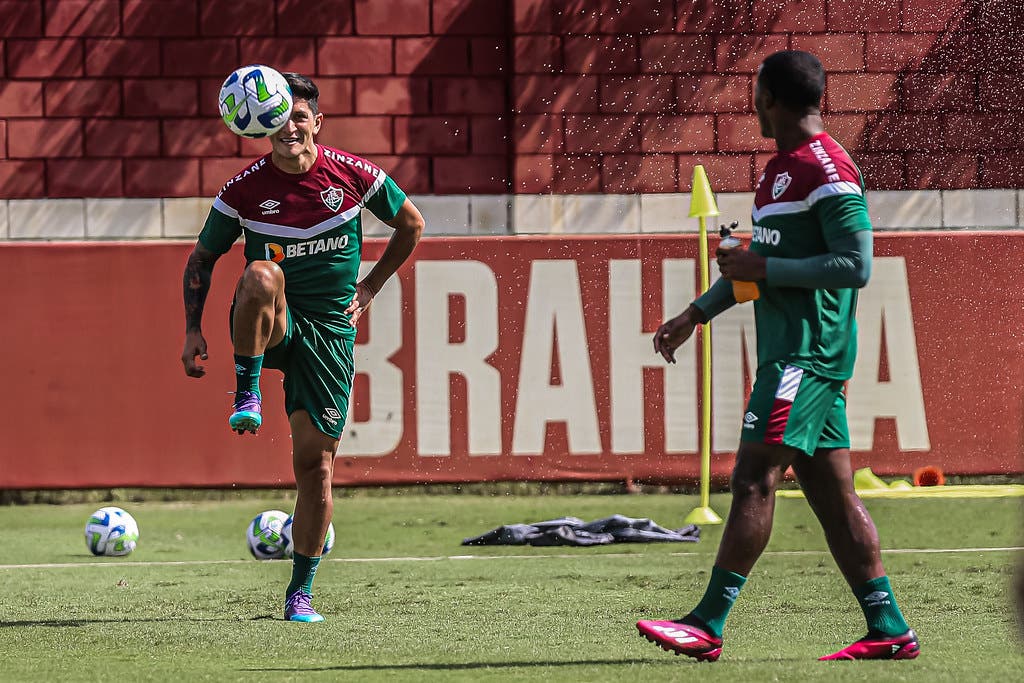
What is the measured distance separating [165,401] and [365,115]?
322cm

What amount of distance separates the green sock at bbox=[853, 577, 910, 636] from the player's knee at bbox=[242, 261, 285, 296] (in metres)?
2.51

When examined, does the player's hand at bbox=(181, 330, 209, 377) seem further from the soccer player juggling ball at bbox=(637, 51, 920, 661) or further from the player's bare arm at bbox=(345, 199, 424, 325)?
the soccer player juggling ball at bbox=(637, 51, 920, 661)

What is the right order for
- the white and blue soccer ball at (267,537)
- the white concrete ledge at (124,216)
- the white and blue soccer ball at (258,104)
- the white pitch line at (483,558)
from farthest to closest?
the white concrete ledge at (124,216) < the white pitch line at (483,558) < the white and blue soccer ball at (267,537) < the white and blue soccer ball at (258,104)

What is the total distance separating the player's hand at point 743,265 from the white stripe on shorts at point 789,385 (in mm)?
299

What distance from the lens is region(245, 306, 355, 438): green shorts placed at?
679 cm

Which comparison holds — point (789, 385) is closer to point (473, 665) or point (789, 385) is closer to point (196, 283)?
point (473, 665)

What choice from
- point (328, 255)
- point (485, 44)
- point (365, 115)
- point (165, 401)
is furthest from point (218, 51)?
point (328, 255)

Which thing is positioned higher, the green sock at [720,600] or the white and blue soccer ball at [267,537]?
the green sock at [720,600]

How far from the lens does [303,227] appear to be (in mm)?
6801

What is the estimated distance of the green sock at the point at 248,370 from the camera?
6.56 metres

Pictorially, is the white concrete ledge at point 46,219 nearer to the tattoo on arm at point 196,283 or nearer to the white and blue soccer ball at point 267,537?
the white and blue soccer ball at point 267,537

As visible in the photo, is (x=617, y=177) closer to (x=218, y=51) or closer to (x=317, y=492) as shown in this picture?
(x=218, y=51)

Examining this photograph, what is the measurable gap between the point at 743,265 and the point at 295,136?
2.34 m

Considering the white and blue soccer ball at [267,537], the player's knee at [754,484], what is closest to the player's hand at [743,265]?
the player's knee at [754,484]
